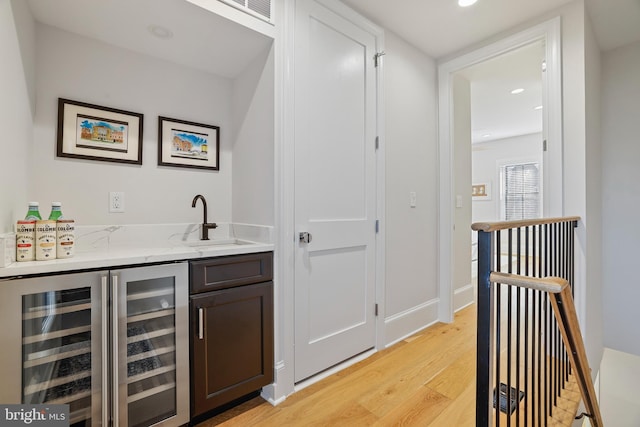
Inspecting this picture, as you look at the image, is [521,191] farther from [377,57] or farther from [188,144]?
[188,144]

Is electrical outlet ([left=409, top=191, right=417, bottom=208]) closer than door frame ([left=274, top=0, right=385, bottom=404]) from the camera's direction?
No

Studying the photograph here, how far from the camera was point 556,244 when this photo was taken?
1.97 meters

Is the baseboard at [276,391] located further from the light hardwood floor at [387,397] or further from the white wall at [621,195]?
the white wall at [621,195]

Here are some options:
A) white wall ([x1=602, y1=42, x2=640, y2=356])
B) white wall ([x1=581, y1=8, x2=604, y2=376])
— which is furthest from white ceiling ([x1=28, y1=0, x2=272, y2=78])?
white wall ([x1=602, y1=42, x2=640, y2=356])

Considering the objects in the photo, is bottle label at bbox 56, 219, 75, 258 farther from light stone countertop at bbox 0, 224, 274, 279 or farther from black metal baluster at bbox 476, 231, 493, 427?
black metal baluster at bbox 476, 231, 493, 427

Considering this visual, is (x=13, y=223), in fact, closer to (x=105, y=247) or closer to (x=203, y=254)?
(x=105, y=247)

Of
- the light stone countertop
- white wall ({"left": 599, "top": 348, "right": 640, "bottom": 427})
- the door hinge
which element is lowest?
white wall ({"left": 599, "top": 348, "right": 640, "bottom": 427})

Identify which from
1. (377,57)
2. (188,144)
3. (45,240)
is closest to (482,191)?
(377,57)

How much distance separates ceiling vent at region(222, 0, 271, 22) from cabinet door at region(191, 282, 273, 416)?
60.9 inches

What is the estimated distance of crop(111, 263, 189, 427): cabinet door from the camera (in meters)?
1.33

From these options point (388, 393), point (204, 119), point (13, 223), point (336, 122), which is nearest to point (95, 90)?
point (204, 119)

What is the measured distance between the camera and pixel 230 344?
63.9 inches

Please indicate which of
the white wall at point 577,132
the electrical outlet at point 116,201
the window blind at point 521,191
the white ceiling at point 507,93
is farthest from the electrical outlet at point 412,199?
the window blind at point 521,191

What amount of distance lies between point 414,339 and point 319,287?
1.17m
